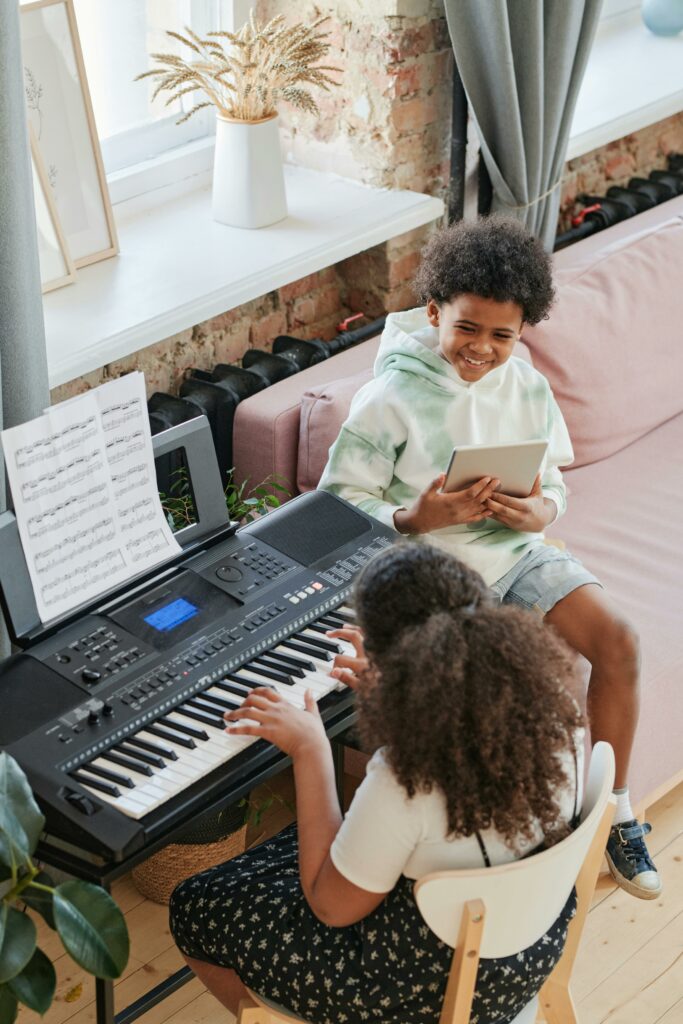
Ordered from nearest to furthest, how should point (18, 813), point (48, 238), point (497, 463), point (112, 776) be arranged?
point (18, 813), point (112, 776), point (497, 463), point (48, 238)

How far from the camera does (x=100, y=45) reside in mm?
2779

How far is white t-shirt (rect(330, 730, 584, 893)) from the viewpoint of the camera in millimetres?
1452

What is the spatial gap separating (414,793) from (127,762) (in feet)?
1.36

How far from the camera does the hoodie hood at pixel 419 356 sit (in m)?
2.34

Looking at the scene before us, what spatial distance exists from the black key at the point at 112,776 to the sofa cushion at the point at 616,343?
164cm

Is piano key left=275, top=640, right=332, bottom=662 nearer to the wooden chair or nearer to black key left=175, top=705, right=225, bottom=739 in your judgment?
black key left=175, top=705, right=225, bottom=739

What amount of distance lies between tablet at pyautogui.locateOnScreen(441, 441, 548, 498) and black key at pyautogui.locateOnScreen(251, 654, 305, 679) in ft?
1.51

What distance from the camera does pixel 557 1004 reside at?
1.93 m

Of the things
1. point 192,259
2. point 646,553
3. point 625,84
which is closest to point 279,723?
point 646,553

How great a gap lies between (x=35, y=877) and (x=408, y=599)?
602mm

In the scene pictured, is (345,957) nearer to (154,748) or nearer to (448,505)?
(154,748)

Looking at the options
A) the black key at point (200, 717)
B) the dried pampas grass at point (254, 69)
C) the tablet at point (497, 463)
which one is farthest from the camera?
the dried pampas grass at point (254, 69)

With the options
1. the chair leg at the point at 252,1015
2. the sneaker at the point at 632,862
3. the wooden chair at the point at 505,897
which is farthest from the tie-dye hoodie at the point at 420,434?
the chair leg at the point at 252,1015

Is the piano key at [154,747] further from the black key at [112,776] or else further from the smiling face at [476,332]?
the smiling face at [476,332]
